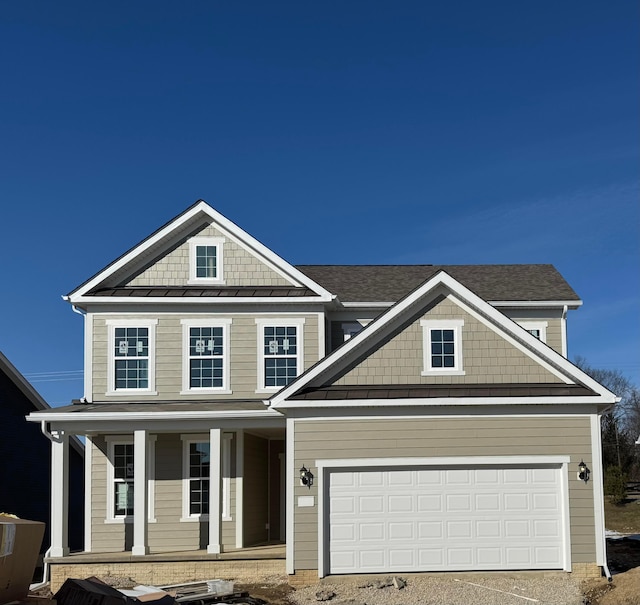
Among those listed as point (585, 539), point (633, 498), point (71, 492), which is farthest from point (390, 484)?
point (633, 498)

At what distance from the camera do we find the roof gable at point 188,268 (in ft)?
66.9

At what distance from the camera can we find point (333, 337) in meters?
21.9

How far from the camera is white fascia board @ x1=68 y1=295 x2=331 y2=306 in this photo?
66.2 feet

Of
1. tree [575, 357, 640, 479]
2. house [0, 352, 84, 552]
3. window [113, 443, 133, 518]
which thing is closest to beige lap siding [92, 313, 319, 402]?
window [113, 443, 133, 518]

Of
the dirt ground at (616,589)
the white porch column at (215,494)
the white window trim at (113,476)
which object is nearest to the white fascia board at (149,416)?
the white porch column at (215,494)

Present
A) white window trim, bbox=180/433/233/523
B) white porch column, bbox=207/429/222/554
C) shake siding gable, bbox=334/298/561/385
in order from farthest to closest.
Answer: white window trim, bbox=180/433/233/523
white porch column, bbox=207/429/222/554
shake siding gable, bbox=334/298/561/385

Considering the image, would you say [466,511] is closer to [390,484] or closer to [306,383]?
[390,484]

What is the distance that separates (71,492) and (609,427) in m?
36.7

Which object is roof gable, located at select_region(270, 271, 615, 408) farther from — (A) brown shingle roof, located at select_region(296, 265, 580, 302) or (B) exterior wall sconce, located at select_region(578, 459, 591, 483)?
(A) brown shingle roof, located at select_region(296, 265, 580, 302)

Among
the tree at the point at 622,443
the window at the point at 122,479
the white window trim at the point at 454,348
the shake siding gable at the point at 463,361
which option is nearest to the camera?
the shake siding gable at the point at 463,361

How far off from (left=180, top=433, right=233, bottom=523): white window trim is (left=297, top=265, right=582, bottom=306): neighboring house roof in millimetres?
4949

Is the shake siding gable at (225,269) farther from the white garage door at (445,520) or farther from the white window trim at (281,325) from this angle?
the white garage door at (445,520)

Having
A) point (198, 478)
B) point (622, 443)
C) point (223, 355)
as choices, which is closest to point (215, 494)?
point (198, 478)

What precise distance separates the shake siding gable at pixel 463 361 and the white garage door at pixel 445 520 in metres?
1.83
